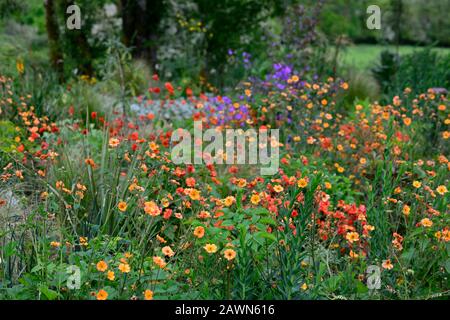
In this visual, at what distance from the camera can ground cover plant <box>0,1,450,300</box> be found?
2500 mm

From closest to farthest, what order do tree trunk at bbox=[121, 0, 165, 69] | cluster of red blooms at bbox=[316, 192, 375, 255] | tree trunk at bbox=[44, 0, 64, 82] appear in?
cluster of red blooms at bbox=[316, 192, 375, 255] < tree trunk at bbox=[44, 0, 64, 82] < tree trunk at bbox=[121, 0, 165, 69]

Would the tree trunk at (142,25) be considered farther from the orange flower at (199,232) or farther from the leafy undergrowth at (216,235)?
the orange flower at (199,232)

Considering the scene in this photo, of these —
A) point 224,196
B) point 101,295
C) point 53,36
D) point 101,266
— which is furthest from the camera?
point 53,36

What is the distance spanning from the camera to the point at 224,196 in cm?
402

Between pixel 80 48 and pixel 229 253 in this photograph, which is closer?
pixel 229 253

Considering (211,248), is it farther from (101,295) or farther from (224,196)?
(224,196)

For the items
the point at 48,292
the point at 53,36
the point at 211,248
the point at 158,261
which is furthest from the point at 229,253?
the point at 53,36

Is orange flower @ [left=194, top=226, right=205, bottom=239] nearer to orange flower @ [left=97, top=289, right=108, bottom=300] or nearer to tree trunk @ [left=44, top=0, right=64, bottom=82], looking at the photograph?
orange flower @ [left=97, top=289, right=108, bottom=300]

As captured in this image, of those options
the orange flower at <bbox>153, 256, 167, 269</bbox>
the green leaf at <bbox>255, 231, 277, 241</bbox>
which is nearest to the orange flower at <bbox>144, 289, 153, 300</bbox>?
the orange flower at <bbox>153, 256, 167, 269</bbox>

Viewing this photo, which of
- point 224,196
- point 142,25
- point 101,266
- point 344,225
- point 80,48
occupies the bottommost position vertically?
point 224,196

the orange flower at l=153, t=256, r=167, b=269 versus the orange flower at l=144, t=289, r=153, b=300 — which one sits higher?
the orange flower at l=153, t=256, r=167, b=269

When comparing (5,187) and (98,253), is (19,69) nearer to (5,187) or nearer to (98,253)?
(5,187)

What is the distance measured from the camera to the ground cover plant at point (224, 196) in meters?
2.50

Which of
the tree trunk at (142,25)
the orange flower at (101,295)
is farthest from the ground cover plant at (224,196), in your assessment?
the tree trunk at (142,25)
